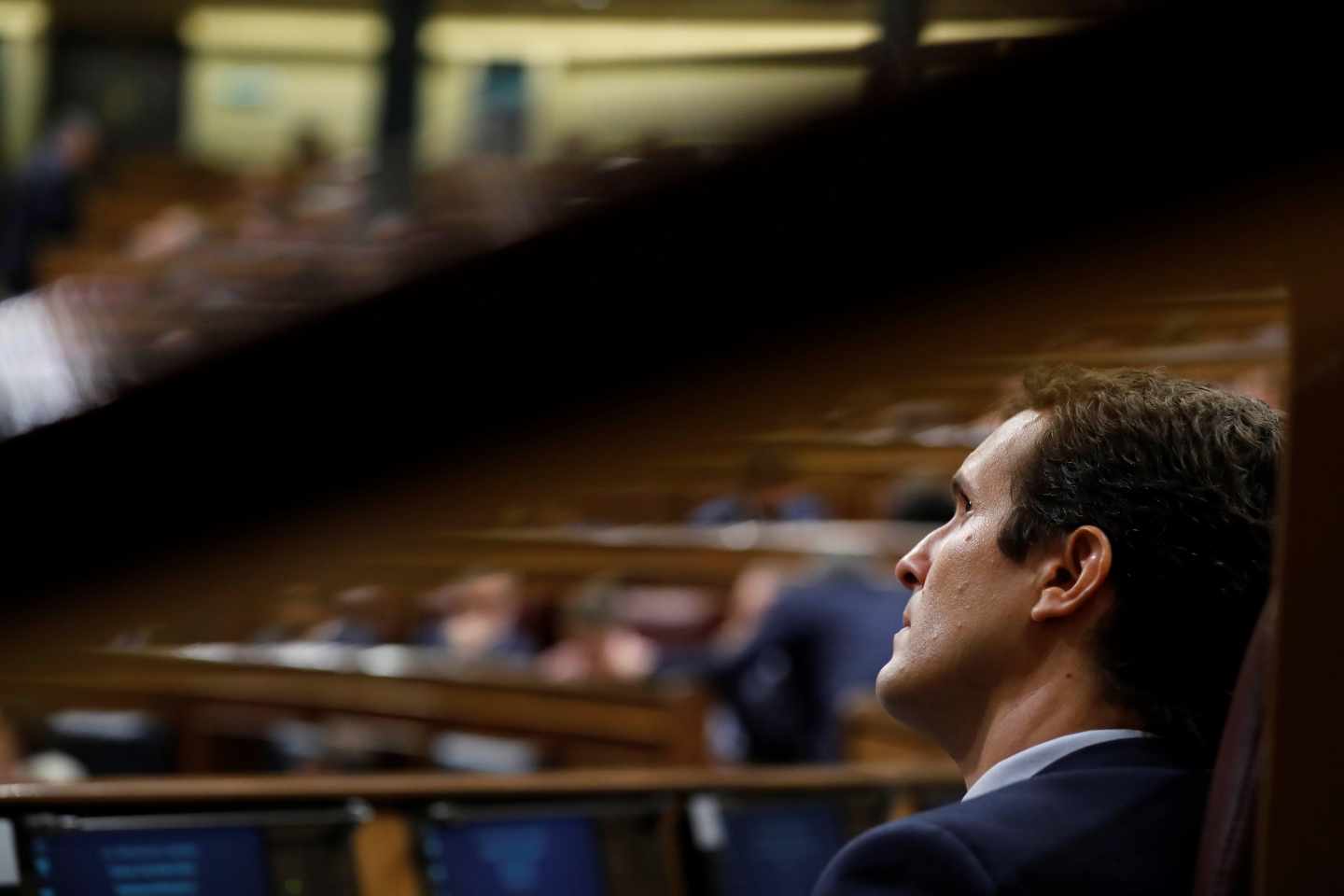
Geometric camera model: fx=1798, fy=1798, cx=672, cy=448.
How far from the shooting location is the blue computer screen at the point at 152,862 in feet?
4.51

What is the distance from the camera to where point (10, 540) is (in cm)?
33

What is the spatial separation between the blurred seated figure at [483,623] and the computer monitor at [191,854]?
8.39 feet

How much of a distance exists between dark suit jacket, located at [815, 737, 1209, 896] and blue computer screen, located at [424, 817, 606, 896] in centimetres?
63

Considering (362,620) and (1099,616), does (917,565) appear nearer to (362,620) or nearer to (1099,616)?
(1099,616)

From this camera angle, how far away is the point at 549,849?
1702mm

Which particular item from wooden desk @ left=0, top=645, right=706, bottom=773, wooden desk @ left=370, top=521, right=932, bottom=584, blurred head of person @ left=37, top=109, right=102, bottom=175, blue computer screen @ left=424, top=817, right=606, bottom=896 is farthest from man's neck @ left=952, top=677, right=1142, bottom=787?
blurred head of person @ left=37, top=109, right=102, bottom=175

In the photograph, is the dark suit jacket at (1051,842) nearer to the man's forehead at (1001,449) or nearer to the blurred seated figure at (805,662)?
the man's forehead at (1001,449)

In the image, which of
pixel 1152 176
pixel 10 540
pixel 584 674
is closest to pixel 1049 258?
pixel 1152 176

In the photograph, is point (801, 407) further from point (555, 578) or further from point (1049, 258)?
point (555, 578)

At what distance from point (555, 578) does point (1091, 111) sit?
4695mm

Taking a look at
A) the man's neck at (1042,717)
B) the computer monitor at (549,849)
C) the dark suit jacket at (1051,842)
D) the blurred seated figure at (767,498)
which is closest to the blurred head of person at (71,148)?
the blurred seated figure at (767,498)

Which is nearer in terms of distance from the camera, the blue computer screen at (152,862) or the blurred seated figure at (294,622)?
the blue computer screen at (152,862)

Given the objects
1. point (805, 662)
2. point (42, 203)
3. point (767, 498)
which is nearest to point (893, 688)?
point (805, 662)

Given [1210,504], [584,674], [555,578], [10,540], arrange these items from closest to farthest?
[10,540], [1210,504], [584,674], [555,578]
